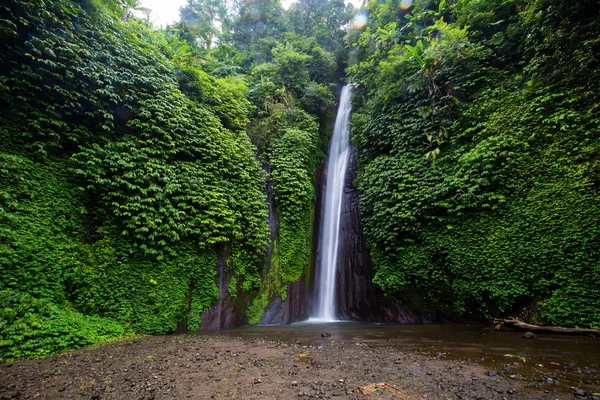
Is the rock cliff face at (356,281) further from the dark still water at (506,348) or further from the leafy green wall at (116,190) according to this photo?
the dark still water at (506,348)

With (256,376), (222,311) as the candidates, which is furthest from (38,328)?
(222,311)

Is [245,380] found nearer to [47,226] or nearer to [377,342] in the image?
[377,342]

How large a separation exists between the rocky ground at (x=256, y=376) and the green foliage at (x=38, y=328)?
0.42 m

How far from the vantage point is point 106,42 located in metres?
7.94

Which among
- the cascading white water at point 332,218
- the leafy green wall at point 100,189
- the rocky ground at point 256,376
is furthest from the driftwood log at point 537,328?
the leafy green wall at point 100,189

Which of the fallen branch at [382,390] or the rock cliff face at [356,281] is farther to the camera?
the rock cliff face at [356,281]

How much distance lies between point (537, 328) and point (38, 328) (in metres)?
10.5

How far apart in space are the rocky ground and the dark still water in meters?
0.39

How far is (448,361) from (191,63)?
12.8 meters

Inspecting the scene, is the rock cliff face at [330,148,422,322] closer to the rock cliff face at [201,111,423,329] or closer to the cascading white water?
the rock cliff face at [201,111,423,329]

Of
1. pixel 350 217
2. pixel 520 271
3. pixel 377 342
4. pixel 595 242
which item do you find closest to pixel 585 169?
pixel 595 242

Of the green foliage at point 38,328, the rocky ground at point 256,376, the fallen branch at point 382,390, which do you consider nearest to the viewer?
the fallen branch at point 382,390

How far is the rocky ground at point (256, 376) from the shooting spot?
3.09 m

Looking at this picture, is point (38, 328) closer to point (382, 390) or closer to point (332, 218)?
point (382, 390)
